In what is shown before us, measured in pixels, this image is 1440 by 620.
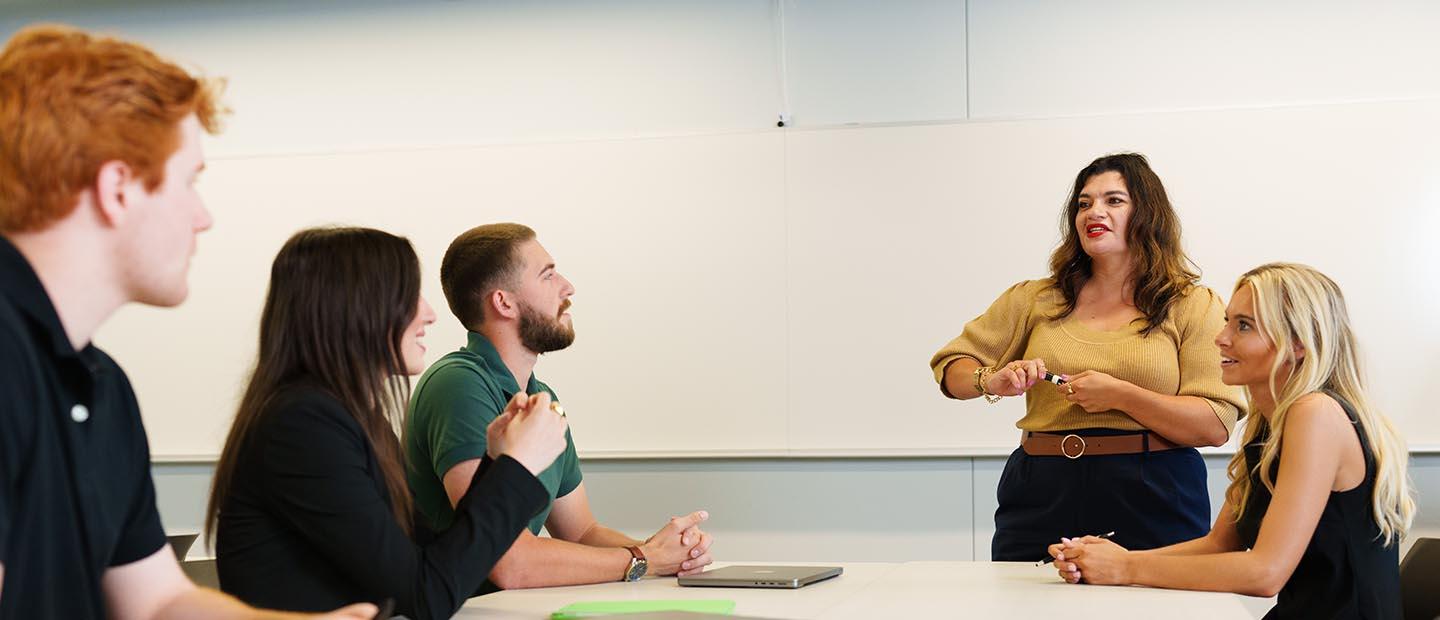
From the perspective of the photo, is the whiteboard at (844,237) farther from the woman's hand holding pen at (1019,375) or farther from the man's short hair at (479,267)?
the man's short hair at (479,267)

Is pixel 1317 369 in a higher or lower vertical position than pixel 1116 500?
higher

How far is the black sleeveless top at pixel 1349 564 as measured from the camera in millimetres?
2174

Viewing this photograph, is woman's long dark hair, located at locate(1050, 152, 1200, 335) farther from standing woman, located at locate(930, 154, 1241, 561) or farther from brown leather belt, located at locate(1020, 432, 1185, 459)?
brown leather belt, located at locate(1020, 432, 1185, 459)

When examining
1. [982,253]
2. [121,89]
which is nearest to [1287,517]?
[121,89]

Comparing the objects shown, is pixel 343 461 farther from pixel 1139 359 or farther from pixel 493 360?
pixel 1139 359

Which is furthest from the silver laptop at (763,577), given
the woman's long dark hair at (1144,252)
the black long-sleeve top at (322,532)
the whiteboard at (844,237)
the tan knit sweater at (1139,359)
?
the whiteboard at (844,237)

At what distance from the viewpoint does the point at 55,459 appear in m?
1.20

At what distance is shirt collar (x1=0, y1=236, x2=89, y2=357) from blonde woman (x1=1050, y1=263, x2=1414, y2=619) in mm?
1692

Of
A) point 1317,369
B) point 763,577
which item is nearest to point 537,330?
point 763,577

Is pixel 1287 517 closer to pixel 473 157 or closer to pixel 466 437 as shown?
pixel 466 437

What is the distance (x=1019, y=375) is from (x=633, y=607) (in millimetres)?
1168

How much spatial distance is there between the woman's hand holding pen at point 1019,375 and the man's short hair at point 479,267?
3.62 feet

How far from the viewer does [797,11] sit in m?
4.40

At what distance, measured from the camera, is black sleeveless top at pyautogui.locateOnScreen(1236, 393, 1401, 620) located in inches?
85.6
